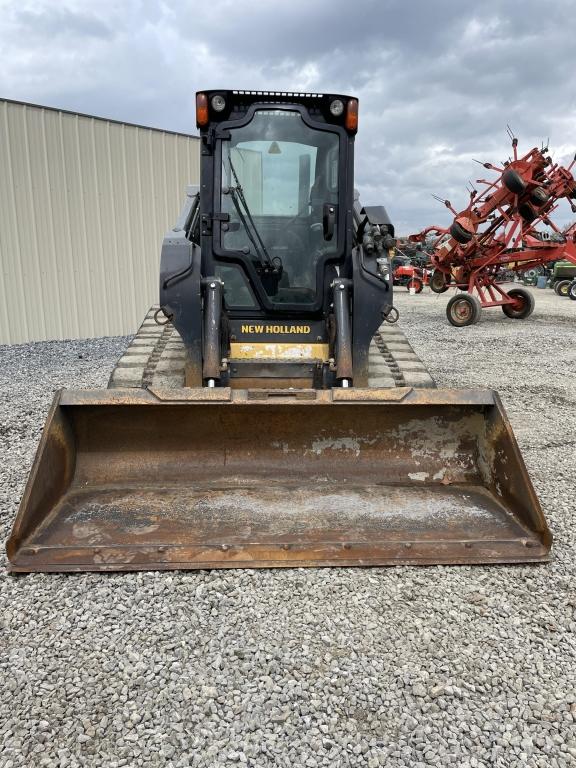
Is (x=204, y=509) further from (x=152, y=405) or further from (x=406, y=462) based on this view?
(x=406, y=462)

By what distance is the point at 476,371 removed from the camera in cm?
827

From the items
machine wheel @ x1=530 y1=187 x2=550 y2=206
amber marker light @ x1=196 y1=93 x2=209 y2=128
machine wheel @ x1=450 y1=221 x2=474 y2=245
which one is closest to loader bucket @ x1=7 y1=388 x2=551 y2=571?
amber marker light @ x1=196 y1=93 x2=209 y2=128

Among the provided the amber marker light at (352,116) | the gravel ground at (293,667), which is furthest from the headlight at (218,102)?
the gravel ground at (293,667)

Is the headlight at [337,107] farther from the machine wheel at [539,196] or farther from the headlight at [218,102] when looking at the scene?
the machine wheel at [539,196]

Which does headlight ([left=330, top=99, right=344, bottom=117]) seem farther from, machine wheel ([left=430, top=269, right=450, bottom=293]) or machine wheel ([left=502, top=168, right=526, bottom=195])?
machine wheel ([left=430, top=269, right=450, bottom=293])

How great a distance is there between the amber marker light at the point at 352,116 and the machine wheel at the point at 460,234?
31.5ft

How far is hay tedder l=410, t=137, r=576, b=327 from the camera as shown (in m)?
12.5

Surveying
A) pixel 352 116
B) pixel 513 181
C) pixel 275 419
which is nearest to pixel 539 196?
pixel 513 181

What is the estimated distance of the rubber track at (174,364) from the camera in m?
4.24

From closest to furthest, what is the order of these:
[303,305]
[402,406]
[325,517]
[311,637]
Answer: [311,637]
[325,517]
[402,406]
[303,305]

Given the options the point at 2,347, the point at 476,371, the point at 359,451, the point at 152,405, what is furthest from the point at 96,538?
the point at 2,347

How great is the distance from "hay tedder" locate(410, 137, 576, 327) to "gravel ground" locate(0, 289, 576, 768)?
10.7 m

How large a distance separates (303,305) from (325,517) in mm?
1854

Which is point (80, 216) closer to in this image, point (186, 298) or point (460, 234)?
point (186, 298)
